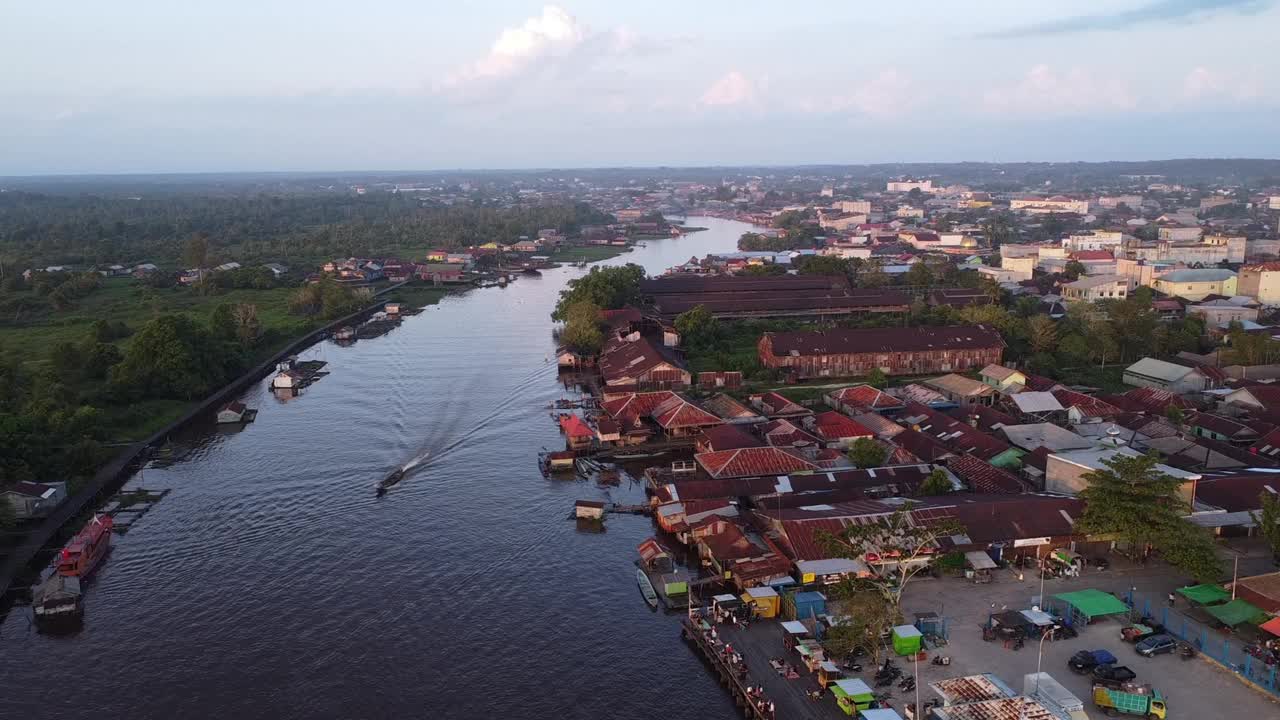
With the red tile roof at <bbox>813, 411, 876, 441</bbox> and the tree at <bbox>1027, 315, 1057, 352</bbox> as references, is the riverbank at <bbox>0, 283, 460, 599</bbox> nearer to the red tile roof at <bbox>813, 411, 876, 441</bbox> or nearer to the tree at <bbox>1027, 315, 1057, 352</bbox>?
the red tile roof at <bbox>813, 411, 876, 441</bbox>

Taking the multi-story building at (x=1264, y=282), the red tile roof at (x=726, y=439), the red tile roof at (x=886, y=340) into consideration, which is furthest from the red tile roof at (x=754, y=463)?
the multi-story building at (x=1264, y=282)

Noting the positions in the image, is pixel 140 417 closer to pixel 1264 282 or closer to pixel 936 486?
pixel 936 486

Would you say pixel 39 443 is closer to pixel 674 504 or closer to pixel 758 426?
pixel 674 504

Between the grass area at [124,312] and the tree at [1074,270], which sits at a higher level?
the tree at [1074,270]

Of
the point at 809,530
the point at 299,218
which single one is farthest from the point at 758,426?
the point at 299,218

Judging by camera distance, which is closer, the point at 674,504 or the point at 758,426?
the point at 674,504

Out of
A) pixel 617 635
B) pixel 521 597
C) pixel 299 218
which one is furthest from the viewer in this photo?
pixel 299 218

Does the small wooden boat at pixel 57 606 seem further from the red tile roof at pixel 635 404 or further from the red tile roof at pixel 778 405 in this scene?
the red tile roof at pixel 778 405
